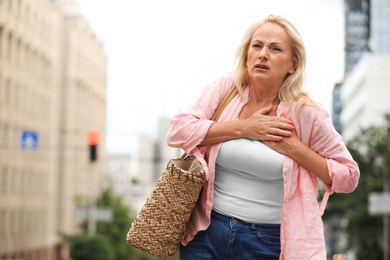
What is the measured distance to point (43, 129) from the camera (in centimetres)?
7831

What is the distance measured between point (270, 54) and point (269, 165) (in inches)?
18.5

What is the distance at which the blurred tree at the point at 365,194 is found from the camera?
57.5 meters

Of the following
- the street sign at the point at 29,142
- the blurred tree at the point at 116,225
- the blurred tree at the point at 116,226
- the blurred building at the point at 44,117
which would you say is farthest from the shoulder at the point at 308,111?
the blurred tree at the point at 116,225

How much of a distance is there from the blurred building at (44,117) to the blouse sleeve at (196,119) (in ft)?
129

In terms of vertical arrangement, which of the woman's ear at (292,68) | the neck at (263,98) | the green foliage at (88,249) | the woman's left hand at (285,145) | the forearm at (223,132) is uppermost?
the woman's ear at (292,68)

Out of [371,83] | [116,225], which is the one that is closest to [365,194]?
[116,225]

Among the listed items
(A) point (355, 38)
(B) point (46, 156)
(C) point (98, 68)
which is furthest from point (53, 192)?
(A) point (355, 38)

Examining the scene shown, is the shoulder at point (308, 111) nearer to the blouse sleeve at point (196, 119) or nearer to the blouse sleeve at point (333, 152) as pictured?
the blouse sleeve at point (333, 152)

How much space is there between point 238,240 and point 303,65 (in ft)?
2.58

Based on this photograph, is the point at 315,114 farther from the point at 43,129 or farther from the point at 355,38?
the point at 355,38

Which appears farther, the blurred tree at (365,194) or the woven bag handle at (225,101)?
the blurred tree at (365,194)

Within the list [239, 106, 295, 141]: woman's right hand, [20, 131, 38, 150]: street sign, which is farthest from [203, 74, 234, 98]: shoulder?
[20, 131, 38, 150]: street sign

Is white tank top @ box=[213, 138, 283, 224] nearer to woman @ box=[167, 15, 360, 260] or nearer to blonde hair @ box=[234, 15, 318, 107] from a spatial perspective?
woman @ box=[167, 15, 360, 260]

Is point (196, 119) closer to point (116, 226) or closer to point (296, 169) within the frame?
point (296, 169)
